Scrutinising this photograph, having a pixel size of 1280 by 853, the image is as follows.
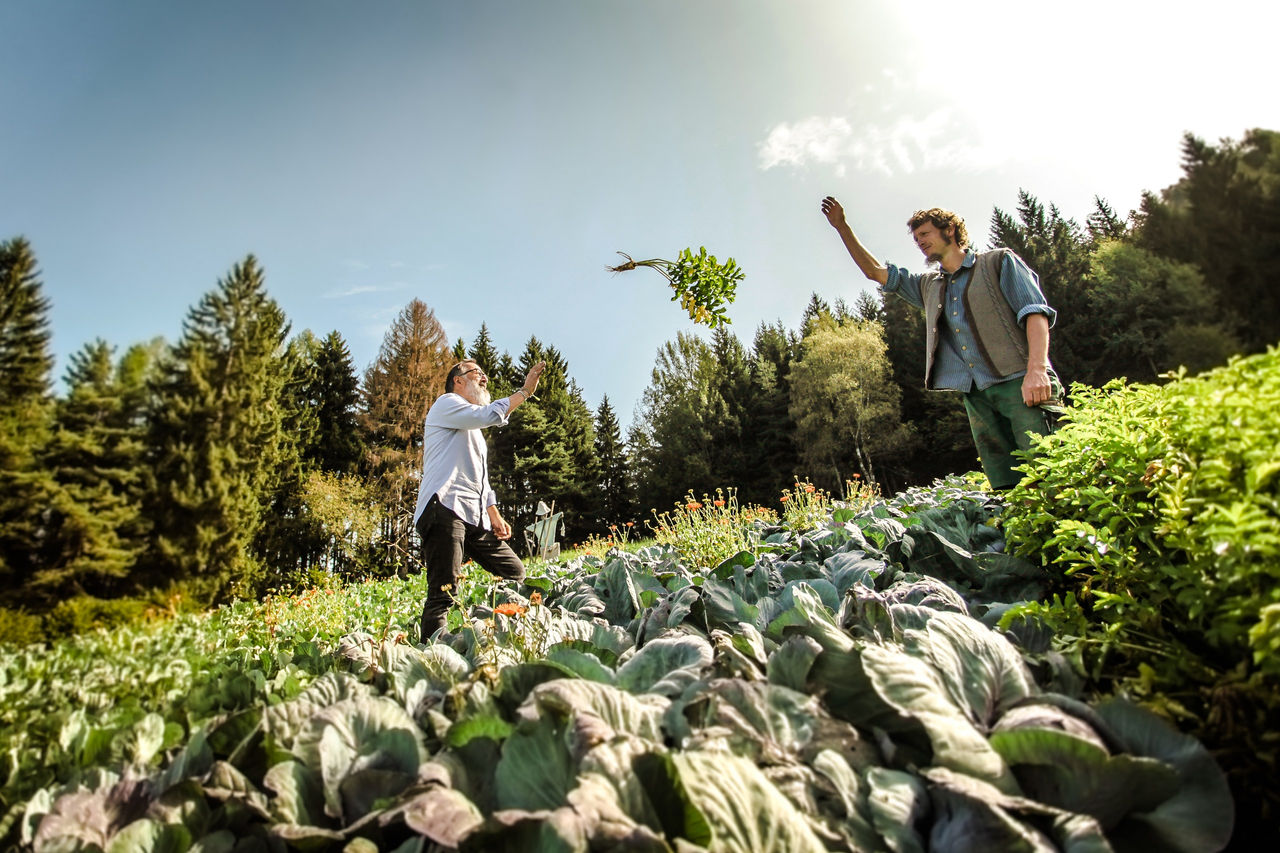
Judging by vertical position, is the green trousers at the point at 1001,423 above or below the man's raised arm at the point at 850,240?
below

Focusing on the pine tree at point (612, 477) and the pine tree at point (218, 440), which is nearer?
the pine tree at point (218, 440)

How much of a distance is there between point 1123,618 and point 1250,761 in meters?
0.39

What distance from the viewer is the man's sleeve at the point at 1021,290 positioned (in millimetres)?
2586

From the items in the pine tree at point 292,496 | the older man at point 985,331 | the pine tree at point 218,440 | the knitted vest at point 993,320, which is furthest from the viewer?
the knitted vest at point 993,320

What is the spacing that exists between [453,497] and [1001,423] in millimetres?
2803

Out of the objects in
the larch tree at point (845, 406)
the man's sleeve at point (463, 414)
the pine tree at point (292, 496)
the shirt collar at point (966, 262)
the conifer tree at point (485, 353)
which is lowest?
the pine tree at point (292, 496)

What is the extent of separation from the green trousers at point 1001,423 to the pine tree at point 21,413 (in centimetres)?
305

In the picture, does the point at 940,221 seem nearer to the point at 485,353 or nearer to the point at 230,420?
the point at 230,420

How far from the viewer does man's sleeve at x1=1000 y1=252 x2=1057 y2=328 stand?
2586 millimetres

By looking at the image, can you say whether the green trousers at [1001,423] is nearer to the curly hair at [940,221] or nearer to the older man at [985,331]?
the older man at [985,331]

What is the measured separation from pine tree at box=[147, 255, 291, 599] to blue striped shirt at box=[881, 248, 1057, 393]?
2784mm

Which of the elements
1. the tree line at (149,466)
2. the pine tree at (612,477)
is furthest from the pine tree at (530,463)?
the tree line at (149,466)

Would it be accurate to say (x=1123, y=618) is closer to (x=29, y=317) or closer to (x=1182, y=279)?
(x=1182, y=279)

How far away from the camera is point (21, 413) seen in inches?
46.1
